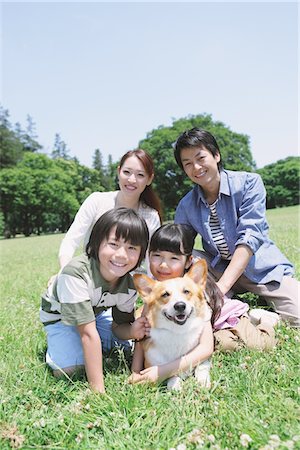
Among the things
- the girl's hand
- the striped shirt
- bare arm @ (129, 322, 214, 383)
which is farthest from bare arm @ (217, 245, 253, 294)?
the girl's hand

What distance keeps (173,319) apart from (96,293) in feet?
2.22

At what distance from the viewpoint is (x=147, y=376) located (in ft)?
9.17

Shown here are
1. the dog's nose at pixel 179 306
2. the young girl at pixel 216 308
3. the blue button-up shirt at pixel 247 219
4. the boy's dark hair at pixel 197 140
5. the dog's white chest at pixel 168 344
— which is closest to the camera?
the dog's nose at pixel 179 306

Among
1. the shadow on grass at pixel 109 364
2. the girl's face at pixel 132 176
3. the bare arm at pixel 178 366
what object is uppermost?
the girl's face at pixel 132 176

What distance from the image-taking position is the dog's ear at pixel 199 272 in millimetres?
2988

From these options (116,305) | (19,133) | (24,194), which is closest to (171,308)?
(116,305)

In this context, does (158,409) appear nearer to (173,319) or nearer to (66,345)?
(173,319)

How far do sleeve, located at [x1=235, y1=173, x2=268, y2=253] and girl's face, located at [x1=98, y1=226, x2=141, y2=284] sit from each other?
4.14ft

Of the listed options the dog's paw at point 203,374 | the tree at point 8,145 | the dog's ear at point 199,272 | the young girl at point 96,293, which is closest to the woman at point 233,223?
the dog's ear at point 199,272

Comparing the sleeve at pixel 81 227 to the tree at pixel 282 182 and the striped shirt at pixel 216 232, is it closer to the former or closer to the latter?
the striped shirt at pixel 216 232

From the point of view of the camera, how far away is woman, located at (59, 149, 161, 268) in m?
4.11

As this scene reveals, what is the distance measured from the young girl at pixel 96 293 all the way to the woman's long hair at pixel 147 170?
1.23 metres

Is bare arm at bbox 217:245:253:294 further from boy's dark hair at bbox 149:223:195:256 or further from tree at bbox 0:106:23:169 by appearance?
tree at bbox 0:106:23:169

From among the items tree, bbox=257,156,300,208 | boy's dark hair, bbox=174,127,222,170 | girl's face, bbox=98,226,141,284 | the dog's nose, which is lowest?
the dog's nose
